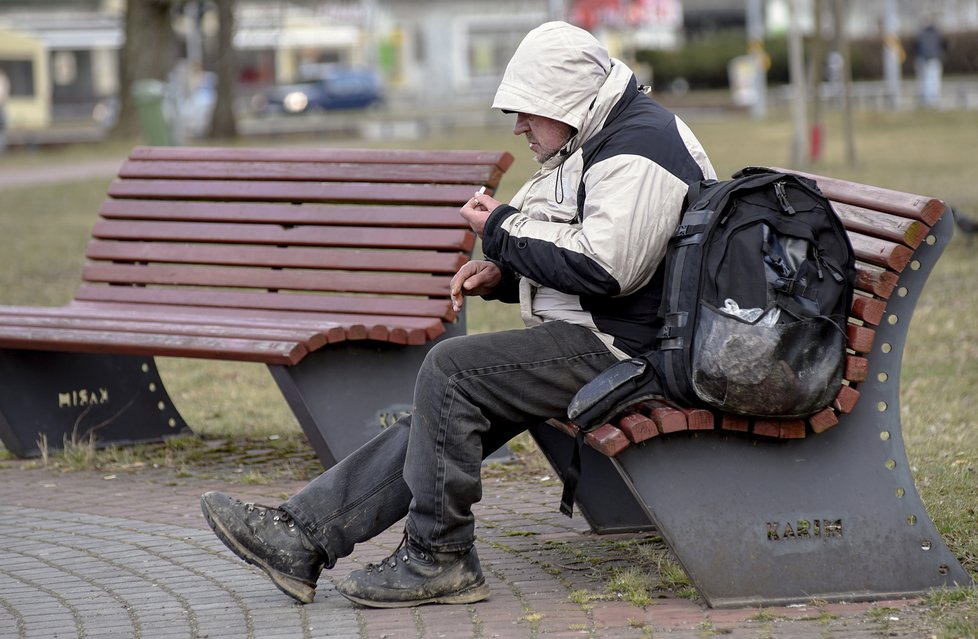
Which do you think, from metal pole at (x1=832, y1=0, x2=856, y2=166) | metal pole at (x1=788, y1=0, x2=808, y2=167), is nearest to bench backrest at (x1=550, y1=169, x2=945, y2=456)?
metal pole at (x1=832, y1=0, x2=856, y2=166)

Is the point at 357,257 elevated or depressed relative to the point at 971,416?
elevated

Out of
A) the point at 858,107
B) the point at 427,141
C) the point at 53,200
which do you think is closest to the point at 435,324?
the point at 53,200

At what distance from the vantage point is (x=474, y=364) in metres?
3.80

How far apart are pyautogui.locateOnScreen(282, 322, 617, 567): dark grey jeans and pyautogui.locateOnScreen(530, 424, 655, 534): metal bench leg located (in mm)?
578

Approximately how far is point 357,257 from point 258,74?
6788cm

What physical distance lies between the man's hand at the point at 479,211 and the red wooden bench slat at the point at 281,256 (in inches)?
56.0

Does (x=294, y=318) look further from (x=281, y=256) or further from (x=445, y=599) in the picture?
(x=445, y=599)

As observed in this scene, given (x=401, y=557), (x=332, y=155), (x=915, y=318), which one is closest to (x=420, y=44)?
(x=915, y=318)

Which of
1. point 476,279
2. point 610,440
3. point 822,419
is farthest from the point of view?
point 476,279

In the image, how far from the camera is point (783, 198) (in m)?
3.61

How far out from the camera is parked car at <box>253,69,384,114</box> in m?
52.3

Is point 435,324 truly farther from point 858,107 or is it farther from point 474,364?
point 858,107

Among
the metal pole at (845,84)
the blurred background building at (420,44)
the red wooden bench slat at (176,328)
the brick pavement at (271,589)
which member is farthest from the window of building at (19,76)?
the brick pavement at (271,589)

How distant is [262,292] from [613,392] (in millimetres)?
2575
